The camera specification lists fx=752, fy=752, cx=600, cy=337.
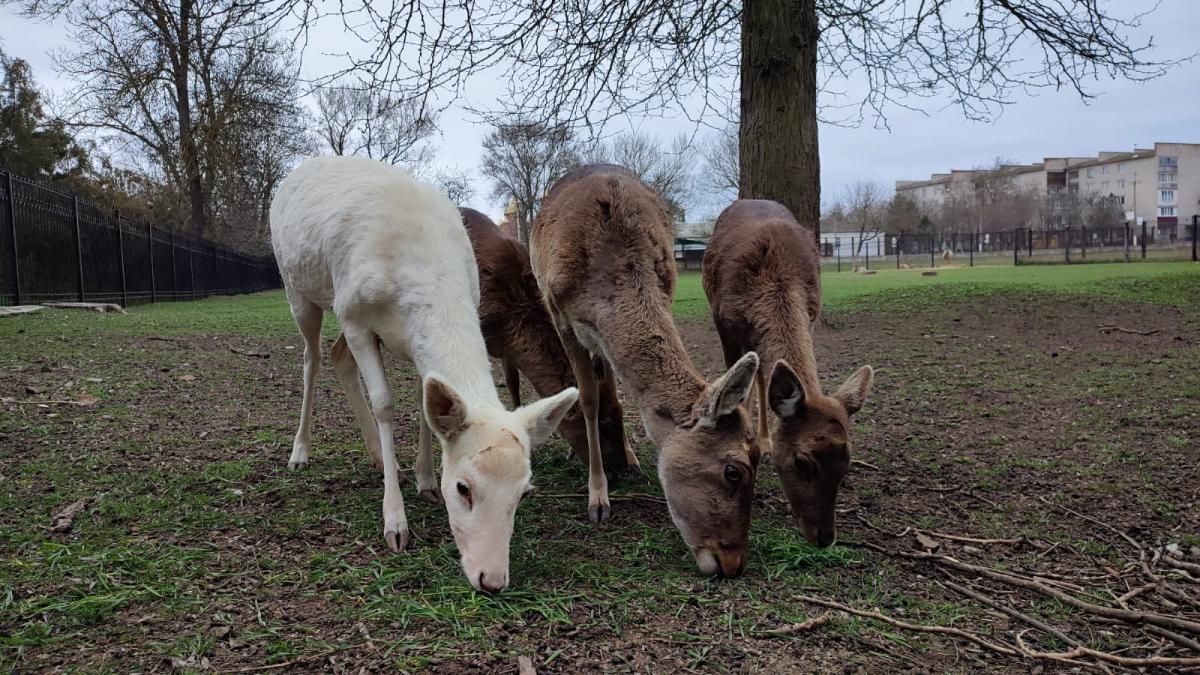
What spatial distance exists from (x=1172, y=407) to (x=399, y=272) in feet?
21.0

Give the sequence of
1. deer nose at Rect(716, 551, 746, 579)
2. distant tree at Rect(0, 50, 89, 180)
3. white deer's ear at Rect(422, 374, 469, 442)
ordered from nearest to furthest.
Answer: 1. white deer's ear at Rect(422, 374, 469, 442)
2. deer nose at Rect(716, 551, 746, 579)
3. distant tree at Rect(0, 50, 89, 180)

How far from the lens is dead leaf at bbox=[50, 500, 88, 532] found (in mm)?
3604

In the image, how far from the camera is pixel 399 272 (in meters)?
3.96

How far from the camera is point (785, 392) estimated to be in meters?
4.10

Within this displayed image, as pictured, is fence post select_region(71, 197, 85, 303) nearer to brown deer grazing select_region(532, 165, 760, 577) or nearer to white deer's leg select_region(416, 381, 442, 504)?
brown deer grazing select_region(532, 165, 760, 577)

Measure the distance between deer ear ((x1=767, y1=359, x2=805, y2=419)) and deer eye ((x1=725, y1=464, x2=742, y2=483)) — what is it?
2.12 ft

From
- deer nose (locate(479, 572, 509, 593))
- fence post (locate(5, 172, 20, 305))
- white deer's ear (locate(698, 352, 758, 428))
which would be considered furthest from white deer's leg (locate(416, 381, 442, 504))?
fence post (locate(5, 172, 20, 305))

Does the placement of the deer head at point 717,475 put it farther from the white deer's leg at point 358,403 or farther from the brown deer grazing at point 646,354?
the white deer's leg at point 358,403

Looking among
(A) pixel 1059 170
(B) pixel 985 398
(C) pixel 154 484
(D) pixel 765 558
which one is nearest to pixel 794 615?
(D) pixel 765 558

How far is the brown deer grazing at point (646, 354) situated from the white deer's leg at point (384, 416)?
1142 millimetres

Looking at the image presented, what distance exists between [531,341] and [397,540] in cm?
190

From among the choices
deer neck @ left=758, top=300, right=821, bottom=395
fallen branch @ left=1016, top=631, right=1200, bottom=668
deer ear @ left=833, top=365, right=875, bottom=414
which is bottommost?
fallen branch @ left=1016, top=631, right=1200, bottom=668

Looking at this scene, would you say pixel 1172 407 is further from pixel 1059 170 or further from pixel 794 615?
pixel 1059 170

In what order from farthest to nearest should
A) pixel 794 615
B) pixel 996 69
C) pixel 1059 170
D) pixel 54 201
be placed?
pixel 1059 170, pixel 54 201, pixel 996 69, pixel 794 615
